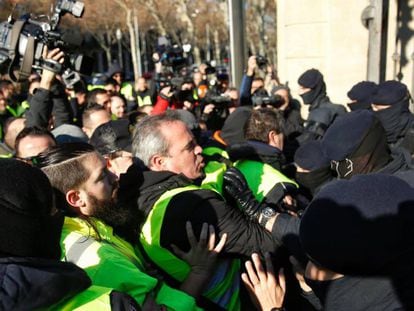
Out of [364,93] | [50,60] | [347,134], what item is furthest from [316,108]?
[50,60]

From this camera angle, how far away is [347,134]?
7.50ft

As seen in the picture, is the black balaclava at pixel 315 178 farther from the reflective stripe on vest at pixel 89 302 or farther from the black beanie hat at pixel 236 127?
the reflective stripe on vest at pixel 89 302

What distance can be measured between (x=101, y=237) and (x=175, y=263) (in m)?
0.43

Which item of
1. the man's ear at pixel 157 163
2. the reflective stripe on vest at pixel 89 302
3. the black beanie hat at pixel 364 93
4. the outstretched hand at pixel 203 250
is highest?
the black beanie hat at pixel 364 93

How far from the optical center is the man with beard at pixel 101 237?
1551 millimetres

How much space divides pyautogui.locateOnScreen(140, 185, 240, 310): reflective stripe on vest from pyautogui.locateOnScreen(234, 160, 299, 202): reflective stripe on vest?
634 millimetres

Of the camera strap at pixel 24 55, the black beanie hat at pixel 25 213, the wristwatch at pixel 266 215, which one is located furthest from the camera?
the camera strap at pixel 24 55

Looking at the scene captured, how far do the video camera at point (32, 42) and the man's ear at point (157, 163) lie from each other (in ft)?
5.39

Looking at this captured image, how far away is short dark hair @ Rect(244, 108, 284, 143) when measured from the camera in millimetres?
3104

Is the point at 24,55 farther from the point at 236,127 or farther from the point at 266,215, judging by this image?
the point at 266,215

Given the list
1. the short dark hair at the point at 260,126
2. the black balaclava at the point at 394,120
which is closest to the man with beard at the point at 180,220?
the short dark hair at the point at 260,126

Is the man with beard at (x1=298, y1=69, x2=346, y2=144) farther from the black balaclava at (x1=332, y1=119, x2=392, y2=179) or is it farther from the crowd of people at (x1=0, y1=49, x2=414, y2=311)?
Result: the black balaclava at (x1=332, y1=119, x2=392, y2=179)

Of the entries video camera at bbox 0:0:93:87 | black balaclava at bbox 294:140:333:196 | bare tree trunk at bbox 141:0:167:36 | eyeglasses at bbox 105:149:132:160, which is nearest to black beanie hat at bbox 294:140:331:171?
black balaclava at bbox 294:140:333:196

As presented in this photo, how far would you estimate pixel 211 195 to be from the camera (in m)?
A: 2.04
